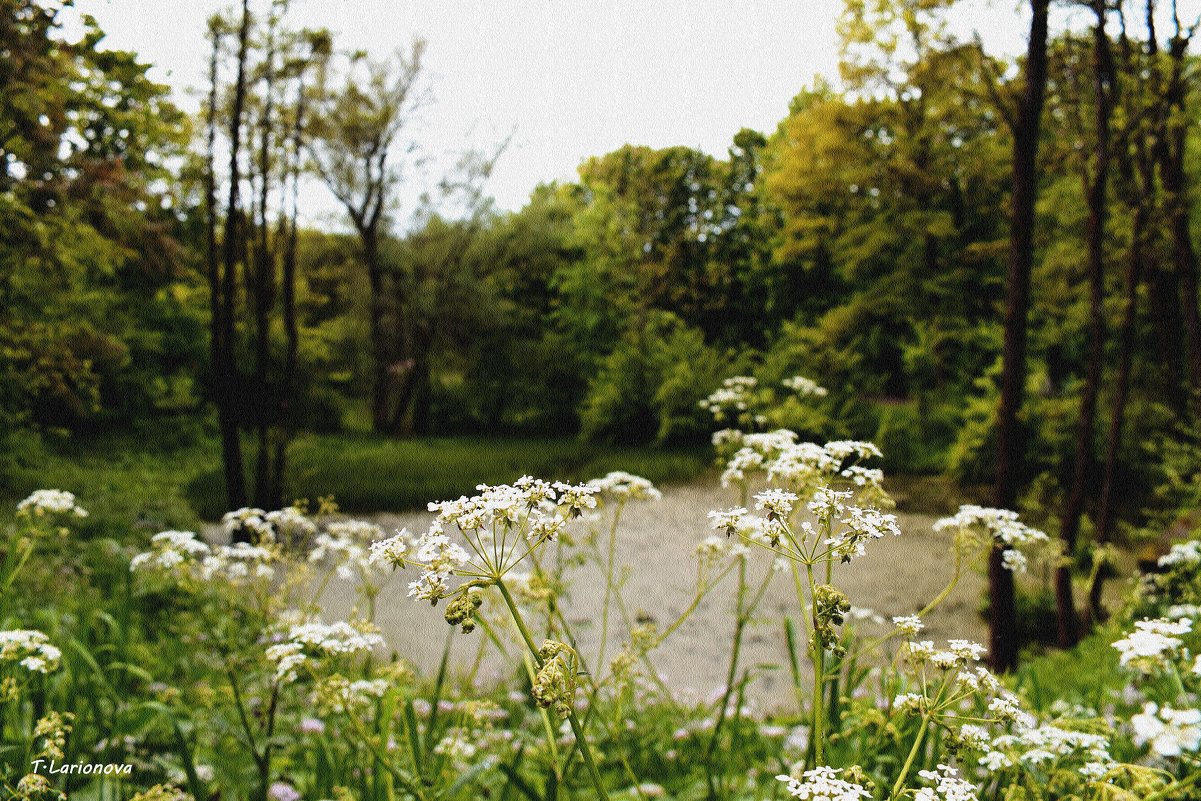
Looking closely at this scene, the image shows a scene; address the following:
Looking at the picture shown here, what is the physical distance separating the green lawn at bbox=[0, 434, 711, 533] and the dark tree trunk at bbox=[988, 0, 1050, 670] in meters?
4.59

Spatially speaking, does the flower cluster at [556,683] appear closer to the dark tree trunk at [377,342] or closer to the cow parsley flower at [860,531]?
the cow parsley flower at [860,531]

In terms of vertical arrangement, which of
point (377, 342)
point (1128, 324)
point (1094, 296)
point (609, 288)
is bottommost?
point (1128, 324)

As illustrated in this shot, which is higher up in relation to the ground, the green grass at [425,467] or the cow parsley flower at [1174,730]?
the cow parsley flower at [1174,730]

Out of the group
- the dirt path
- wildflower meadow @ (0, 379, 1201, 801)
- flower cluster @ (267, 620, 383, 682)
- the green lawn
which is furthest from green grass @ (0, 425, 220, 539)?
flower cluster @ (267, 620, 383, 682)

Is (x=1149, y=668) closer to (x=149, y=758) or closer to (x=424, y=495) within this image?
(x=149, y=758)

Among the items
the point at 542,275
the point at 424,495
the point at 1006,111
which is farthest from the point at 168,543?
the point at 542,275

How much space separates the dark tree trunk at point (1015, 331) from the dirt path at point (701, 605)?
1.16 meters

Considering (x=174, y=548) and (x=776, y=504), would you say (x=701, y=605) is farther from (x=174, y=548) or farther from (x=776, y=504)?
(x=776, y=504)

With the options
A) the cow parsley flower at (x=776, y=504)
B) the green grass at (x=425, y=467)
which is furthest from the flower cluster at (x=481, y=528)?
the green grass at (x=425, y=467)

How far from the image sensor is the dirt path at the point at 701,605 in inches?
179

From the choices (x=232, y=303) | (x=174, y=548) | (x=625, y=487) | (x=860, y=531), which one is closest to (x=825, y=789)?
(x=860, y=531)

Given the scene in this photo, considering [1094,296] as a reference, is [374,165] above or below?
above

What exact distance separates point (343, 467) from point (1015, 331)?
8.51m

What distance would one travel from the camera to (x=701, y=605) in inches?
225
